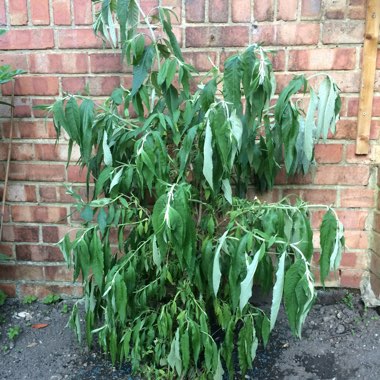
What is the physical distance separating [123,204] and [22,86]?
0.97m

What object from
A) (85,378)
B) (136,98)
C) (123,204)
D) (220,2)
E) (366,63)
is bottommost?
(85,378)

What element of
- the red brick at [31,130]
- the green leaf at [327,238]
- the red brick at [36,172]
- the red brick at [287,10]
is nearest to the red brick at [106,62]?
the red brick at [31,130]

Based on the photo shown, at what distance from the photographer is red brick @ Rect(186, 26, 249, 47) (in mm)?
2074

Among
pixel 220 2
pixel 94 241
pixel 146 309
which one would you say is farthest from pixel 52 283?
pixel 220 2

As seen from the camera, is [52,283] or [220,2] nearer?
[220,2]

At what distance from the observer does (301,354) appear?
2.11 m

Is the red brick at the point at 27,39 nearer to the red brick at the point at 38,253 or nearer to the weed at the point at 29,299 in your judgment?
the red brick at the point at 38,253

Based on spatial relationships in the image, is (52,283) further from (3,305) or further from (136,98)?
(136,98)

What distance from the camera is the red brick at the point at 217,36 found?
81.7 inches

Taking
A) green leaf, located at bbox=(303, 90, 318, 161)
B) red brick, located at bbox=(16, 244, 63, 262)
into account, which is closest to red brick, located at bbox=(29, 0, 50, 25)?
red brick, located at bbox=(16, 244, 63, 262)

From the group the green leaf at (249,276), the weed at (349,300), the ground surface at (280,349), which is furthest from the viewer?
the weed at (349,300)

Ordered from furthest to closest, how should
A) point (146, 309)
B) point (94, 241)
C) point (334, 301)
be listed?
point (334, 301)
point (146, 309)
point (94, 241)

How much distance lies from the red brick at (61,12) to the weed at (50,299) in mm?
1394

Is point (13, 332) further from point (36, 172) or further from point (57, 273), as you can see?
point (36, 172)
